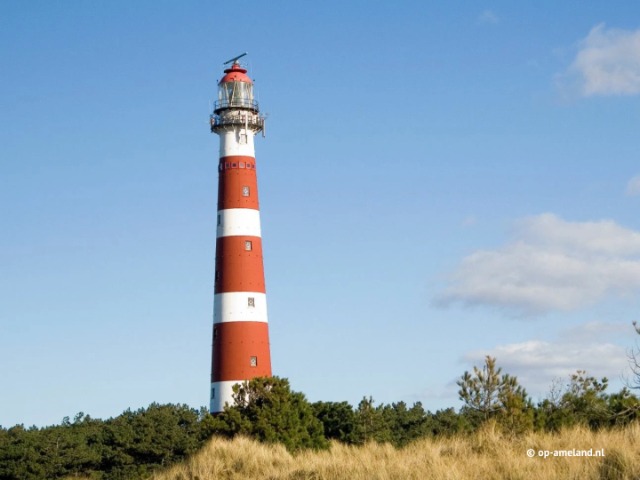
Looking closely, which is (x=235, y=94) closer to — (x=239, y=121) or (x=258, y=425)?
(x=239, y=121)

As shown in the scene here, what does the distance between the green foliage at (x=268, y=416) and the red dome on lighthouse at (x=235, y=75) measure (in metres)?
19.7

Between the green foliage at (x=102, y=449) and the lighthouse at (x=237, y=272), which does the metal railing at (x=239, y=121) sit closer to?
the lighthouse at (x=237, y=272)

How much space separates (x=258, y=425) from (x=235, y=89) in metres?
22.3

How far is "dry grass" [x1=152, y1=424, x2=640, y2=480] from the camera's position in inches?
828

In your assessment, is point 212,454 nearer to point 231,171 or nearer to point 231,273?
point 231,273

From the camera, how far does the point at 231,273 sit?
5712 centimetres

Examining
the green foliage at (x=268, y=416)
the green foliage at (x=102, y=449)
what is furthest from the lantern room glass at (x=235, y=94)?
the green foliage at (x=102, y=449)

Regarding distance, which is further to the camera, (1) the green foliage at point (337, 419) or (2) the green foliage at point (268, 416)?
(1) the green foliage at point (337, 419)

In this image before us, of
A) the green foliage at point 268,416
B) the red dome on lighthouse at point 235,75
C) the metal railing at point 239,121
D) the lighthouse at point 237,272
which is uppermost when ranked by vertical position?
the red dome on lighthouse at point 235,75

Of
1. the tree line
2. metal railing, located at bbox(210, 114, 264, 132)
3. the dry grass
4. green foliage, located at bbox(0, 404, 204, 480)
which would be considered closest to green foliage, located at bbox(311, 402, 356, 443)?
the tree line

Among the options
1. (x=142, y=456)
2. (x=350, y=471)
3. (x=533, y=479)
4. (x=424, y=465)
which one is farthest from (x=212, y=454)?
(x=142, y=456)

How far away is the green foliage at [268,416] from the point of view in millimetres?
51750

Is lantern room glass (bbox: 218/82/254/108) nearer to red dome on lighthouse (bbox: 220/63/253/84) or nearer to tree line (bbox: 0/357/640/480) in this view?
red dome on lighthouse (bbox: 220/63/253/84)

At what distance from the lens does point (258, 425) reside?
169ft
